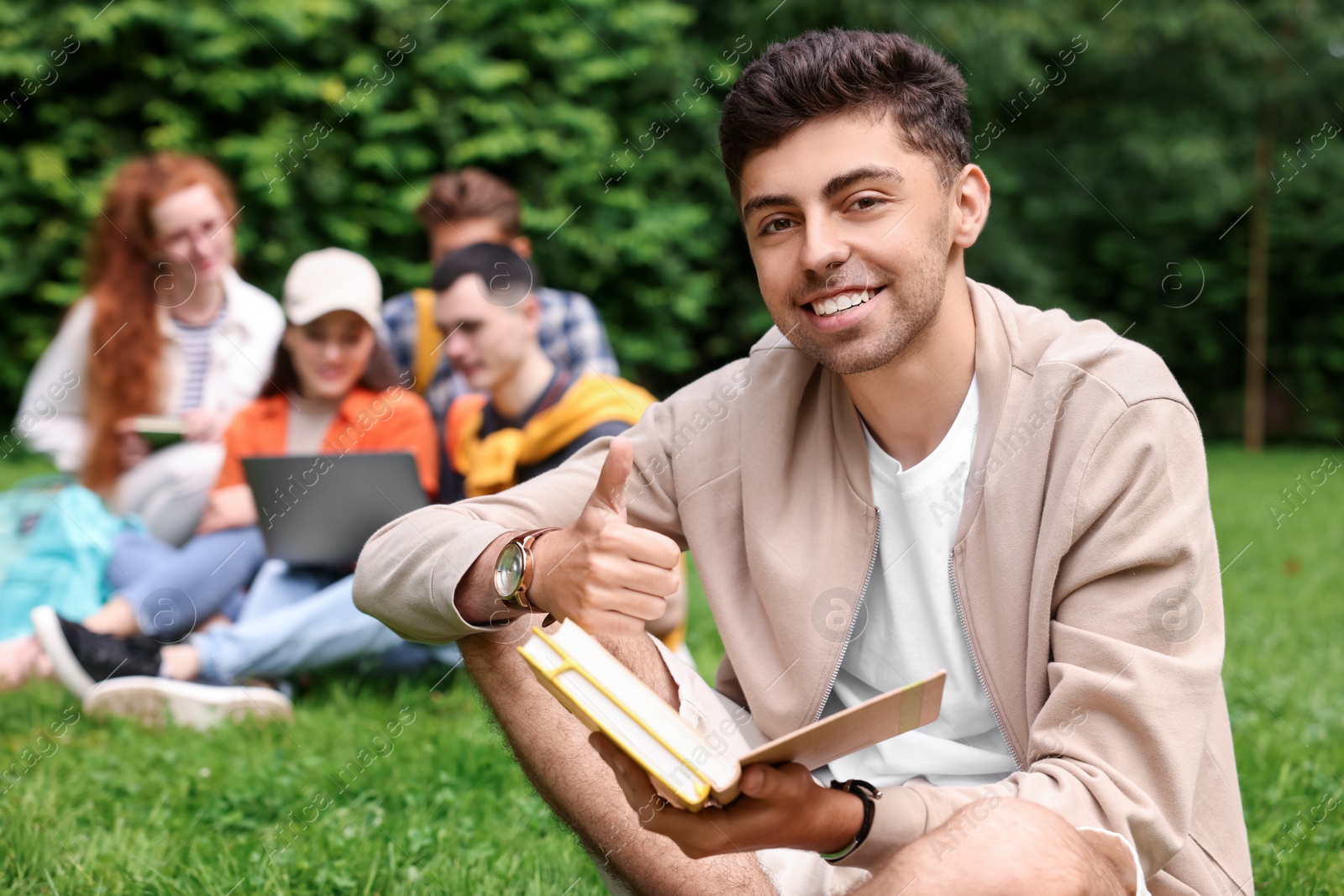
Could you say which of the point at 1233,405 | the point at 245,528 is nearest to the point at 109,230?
the point at 245,528

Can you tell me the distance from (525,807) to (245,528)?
1.67 metres

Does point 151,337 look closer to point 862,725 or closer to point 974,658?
point 974,658

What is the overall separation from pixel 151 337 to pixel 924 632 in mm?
3310

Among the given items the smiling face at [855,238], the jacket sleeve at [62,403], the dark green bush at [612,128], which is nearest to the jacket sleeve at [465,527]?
the smiling face at [855,238]

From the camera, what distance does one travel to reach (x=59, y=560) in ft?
12.0

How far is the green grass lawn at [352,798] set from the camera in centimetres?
207

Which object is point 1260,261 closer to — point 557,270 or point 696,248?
point 696,248

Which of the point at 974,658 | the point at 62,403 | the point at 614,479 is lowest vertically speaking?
the point at 974,658

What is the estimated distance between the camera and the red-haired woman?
408cm

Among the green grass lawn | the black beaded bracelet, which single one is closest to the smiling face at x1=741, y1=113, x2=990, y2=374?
the black beaded bracelet

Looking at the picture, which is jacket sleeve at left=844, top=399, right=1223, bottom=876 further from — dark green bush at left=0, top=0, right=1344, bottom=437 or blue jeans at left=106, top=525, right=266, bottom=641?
dark green bush at left=0, top=0, right=1344, bottom=437

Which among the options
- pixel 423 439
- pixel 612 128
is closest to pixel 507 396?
pixel 423 439

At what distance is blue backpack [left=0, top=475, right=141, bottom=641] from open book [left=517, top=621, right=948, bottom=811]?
9.20 ft

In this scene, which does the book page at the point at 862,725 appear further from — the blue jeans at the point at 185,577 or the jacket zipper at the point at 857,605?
the blue jeans at the point at 185,577
